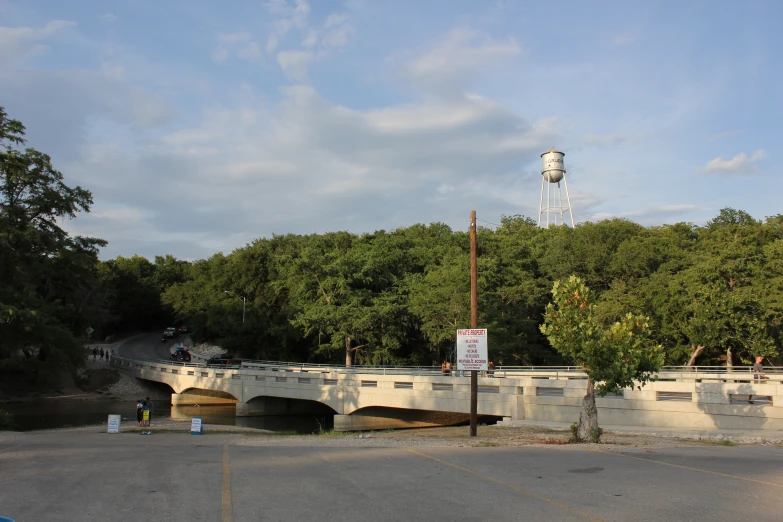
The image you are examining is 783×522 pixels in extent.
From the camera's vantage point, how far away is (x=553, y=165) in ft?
245

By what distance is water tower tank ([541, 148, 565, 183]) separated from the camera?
74.6 meters

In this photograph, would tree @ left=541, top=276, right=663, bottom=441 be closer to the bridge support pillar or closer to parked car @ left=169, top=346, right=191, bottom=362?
the bridge support pillar

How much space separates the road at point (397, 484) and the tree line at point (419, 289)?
82.5ft

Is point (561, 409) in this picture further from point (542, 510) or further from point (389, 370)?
point (542, 510)

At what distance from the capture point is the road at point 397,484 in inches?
300

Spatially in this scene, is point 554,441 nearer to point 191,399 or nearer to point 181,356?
point 191,399

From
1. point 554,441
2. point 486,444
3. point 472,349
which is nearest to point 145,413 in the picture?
point 472,349

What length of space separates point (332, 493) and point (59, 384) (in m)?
48.5

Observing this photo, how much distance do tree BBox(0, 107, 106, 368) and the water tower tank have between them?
5389cm

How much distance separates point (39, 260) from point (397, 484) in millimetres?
42804

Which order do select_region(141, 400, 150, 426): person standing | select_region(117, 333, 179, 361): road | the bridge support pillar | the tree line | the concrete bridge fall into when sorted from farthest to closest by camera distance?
select_region(117, 333, 179, 361): road, the bridge support pillar, the tree line, select_region(141, 400, 150, 426): person standing, the concrete bridge

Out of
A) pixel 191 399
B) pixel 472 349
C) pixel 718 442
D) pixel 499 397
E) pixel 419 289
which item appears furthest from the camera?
pixel 191 399

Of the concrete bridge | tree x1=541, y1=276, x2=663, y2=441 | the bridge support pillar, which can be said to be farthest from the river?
tree x1=541, y1=276, x2=663, y2=441

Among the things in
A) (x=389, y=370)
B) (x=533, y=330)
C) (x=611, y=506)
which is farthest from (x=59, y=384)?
(x=611, y=506)
